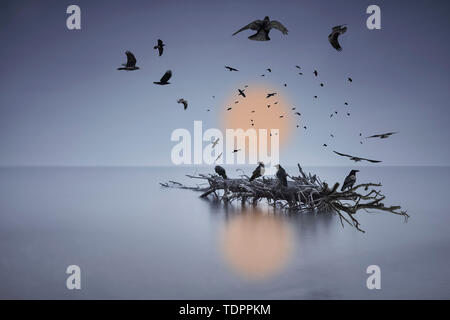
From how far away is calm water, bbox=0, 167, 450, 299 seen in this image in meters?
3.13

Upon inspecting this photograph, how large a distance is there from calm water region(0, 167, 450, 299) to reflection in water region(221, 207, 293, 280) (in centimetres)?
1

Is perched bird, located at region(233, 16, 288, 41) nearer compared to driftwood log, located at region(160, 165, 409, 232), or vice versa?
perched bird, located at region(233, 16, 288, 41)

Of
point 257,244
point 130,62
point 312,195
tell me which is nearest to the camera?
point 257,244

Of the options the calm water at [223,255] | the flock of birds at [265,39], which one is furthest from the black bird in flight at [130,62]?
the calm water at [223,255]

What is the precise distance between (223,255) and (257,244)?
22.9 inches

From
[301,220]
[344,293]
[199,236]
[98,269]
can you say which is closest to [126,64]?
[199,236]

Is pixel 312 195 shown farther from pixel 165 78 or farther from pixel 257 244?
pixel 165 78

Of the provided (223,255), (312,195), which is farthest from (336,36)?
(223,255)

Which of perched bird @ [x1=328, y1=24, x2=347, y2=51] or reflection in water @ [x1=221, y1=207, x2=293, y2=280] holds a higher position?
perched bird @ [x1=328, y1=24, x2=347, y2=51]

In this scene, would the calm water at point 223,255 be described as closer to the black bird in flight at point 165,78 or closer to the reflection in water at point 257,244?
the reflection in water at point 257,244

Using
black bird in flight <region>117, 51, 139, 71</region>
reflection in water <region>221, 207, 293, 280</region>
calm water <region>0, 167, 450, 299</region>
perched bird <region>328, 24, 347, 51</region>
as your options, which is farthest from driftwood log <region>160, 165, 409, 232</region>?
black bird in flight <region>117, 51, 139, 71</region>

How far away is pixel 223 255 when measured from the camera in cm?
414

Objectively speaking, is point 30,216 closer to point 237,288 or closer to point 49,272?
point 49,272

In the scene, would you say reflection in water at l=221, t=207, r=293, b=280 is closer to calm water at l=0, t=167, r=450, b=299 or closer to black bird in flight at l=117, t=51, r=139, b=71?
calm water at l=0, t=167, r=450, b=299
